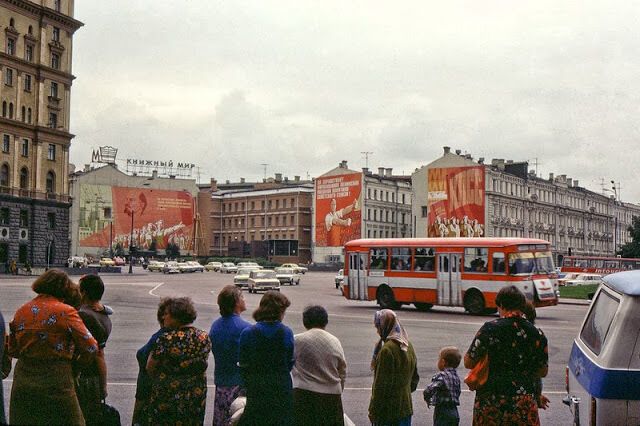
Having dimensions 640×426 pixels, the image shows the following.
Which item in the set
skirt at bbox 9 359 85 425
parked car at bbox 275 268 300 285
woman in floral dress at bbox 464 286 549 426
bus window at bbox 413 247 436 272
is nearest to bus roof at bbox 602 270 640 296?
woman in floral dress at bbox 464 286 549 426

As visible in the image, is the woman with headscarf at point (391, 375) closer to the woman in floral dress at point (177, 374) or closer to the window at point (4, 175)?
the woman in floral dress at point (177, 374)

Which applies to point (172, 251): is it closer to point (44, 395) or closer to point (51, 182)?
point (51, 182)

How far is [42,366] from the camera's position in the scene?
564 centimetres

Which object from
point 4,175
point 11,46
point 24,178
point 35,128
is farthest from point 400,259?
point 11,46

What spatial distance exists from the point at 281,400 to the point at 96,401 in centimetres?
152

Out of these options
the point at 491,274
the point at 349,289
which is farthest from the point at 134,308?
the point at 491,274

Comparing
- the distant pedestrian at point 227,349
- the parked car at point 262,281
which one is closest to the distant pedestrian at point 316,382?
the distant pedestrian at point 227,349

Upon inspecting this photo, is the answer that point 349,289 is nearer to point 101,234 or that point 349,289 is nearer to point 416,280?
point 416,280

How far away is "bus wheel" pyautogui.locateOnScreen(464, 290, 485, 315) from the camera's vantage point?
1133 inches

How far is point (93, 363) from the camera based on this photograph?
249 inches

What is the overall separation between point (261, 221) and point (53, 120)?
2531 inches

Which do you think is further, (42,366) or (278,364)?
(278,364)

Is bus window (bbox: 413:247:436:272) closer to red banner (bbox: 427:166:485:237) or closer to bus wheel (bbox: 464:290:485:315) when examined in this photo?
bus wheel (bbox: 464:290:485:315)

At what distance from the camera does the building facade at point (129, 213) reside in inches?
5005
